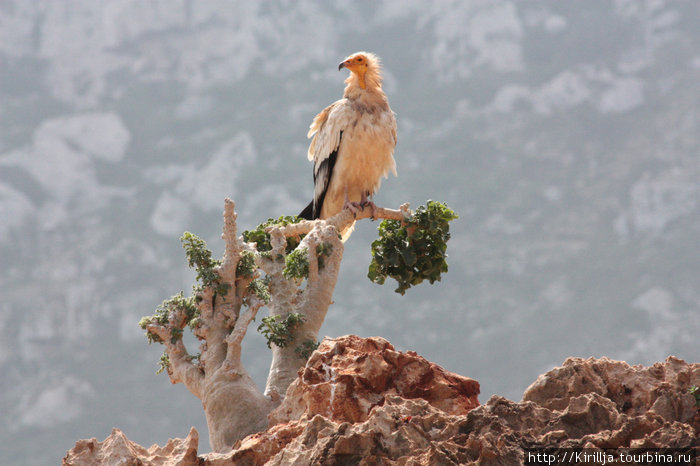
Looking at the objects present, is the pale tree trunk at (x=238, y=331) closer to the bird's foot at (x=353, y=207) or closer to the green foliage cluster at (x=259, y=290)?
the green foliage cluster at (x=259, y=290)

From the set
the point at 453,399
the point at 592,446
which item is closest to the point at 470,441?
the point at 592,446

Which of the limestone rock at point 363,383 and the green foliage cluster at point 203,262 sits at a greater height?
the green foliage cluster at point 203,262

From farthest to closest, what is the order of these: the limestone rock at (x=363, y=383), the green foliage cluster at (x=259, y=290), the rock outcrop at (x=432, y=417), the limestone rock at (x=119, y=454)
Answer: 1. the green foliage cluster at (x=259, y=290)
2. the limestone rock at (x=363, y=383)
3. the limestone rock at (x=119, y=454)
4. the rock outcrop at (x=432, y=417)

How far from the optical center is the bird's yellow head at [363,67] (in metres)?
17.5

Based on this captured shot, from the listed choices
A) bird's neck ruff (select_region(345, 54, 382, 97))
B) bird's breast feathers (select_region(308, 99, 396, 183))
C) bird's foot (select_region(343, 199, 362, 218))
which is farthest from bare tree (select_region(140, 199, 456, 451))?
bird's neck ruff (select_region(345, 54, 382, 97))

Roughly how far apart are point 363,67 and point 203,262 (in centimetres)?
691

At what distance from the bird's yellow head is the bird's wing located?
69 cm

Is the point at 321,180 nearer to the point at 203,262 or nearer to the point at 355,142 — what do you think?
the point at 355,142

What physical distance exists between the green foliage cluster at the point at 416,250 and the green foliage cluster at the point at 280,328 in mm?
3256

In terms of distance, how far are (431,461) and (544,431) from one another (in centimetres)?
124

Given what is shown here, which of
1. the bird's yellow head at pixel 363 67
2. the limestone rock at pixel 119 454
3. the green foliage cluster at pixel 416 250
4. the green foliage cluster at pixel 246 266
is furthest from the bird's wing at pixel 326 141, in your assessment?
the limestone rock at pixel 119 454

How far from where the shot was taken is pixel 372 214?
632 inches

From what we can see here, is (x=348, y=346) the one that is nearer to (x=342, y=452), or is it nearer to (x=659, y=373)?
(x=342, y=452)

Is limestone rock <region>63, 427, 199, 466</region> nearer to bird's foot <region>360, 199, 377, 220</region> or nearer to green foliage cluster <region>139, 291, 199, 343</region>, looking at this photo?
green foliage cluster <region>139, 291, 199, 343</region>
